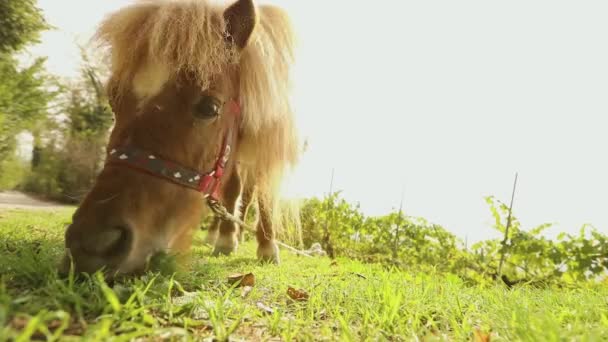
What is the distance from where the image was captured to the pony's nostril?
4.29ft

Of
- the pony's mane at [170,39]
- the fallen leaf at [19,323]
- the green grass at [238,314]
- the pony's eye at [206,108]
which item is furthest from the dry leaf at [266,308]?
the pony's mane at [170,39]

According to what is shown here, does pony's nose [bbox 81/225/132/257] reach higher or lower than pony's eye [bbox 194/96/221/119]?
lower

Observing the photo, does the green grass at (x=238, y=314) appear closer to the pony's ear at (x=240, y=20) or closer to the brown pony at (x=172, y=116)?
the brown pony at (x=172, y=116)

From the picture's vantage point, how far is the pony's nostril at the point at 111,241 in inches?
51.5

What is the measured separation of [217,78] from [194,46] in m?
0.21

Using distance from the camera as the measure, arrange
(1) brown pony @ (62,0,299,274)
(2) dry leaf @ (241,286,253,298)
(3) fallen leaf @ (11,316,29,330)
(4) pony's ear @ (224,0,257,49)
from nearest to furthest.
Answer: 1. (3) fallen leaf @ (11,316,29,330)
2. (1) brown pony @ (62,0,299,274)
3. (2) dry leaf @ (241,286,253,298)
4. (4) pony's ear @ (224,0,257,49)

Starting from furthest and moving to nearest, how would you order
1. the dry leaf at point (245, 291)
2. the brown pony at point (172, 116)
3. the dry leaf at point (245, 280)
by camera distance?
the dry leaf at point (245, 280) < the dry leaf at point (245, 291) < the brown pony at point (172, 116)

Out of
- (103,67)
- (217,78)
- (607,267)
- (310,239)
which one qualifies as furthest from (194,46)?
(310,239)

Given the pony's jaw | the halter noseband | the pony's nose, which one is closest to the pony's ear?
the halter noseband

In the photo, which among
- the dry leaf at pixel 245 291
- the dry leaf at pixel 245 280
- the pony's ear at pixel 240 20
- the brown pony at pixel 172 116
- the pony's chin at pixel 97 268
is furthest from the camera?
the pony's ear at pixel 240 20

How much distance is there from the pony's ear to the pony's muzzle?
51.7 inches

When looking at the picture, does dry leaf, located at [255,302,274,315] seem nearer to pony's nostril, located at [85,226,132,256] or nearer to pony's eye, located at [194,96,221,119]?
pony's nostril, located at [85,226,132,256]

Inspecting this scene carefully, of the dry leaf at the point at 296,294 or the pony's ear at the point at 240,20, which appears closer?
the dry leaf at the point at 296,294

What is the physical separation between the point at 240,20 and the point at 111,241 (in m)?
1.47
